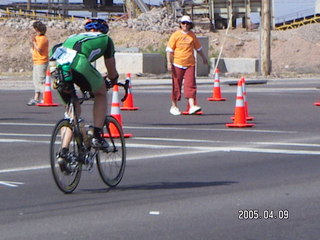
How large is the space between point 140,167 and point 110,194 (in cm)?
202

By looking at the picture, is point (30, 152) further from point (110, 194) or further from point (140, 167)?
point (110, 194)

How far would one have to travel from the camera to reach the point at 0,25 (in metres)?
71.5

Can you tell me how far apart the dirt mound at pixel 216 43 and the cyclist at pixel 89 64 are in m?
47.5

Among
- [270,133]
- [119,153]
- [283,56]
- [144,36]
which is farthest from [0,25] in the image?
[119,153]

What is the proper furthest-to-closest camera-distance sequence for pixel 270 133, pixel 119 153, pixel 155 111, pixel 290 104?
pixel 290 104 < pixel 155 111 < pixel 270 133 < pixel 119 153

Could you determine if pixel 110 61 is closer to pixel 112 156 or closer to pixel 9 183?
pixel 112 156

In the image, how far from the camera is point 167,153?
12.5 meters

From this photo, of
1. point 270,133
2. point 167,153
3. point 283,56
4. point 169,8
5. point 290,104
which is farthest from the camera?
point 169,8

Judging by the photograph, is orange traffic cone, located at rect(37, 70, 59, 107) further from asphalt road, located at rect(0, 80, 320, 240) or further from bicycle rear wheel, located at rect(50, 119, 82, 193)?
bicycle rear wheel, located at rect(50, 119, 82, 193)

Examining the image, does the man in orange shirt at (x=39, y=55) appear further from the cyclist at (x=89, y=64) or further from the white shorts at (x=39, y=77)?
the cyclist at (x=89, y=64)

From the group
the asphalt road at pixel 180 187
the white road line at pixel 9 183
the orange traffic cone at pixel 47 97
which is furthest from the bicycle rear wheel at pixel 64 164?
the orange traffic cone at pixel 47 97

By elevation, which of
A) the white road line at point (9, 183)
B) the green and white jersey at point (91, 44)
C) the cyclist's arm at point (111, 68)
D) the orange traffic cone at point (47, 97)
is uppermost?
the green and white jersey at point (91, 44)

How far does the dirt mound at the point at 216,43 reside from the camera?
61.0 meters

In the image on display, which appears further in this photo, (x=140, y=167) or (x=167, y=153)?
(x=167, y=153)
